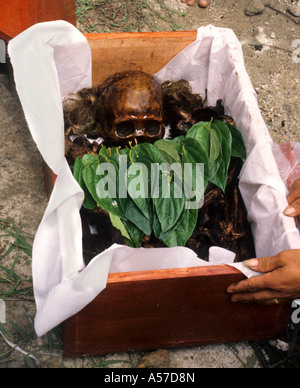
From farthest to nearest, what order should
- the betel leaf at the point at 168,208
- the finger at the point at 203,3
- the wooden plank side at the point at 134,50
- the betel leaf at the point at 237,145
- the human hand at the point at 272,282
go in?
the finger at the point at 203,3 < the wooden plank side at the point at 134,50 < the betel leaf at the point at 237,145 < the betel leaf at the point at 168,208 < the human hand at the point at 272,282

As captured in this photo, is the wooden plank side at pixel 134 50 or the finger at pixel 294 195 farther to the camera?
the wooden plank side at pixel 134 50

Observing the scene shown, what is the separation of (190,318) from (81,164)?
539mm

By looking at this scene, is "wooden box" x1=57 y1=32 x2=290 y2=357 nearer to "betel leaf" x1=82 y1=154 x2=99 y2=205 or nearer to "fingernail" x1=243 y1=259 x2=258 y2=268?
"fingernail" x1=243 y1=259 x2=258 y2=268

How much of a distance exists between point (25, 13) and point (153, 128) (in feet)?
2.23

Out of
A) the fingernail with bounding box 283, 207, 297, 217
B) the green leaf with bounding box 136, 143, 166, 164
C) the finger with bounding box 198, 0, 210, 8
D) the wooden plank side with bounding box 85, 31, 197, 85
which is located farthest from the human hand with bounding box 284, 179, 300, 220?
the finger with bounding box 198, 0, 210, 8

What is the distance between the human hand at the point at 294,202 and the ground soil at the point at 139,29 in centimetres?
51

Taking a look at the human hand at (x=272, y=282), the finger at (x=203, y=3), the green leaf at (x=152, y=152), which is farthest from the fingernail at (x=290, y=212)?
the finger at (x=203, y=3)

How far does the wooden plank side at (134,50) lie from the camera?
5.24 feet

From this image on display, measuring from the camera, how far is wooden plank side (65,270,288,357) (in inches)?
46.1

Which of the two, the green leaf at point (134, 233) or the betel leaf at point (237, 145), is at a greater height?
the betel leaf at point (237, 145)

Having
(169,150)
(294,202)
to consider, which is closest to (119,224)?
(169,150)

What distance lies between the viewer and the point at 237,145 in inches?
57.5

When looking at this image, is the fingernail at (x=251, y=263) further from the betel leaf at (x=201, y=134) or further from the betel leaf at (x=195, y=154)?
the betel leaf at (x=201, y=134)

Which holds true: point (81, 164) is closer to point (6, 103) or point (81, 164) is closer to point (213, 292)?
point (213, 292)
